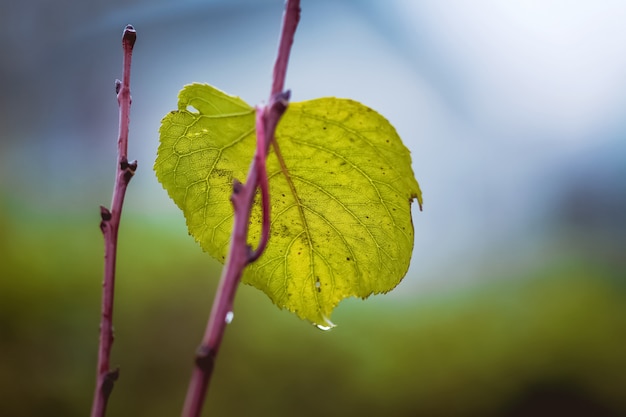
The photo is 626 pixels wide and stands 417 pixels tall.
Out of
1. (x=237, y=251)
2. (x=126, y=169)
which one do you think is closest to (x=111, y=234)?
A: (x=126, y=169)

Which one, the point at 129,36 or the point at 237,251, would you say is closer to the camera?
the point at 237,251

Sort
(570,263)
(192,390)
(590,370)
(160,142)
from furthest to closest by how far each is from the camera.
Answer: (570,263) → (590,370) → (160,142) → (192,390)

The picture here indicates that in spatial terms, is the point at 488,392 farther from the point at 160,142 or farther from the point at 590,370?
the point at 160,142

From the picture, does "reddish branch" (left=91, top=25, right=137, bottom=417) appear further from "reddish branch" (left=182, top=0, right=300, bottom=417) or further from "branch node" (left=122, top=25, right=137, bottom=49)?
"reddish branch" (left=182, top=0, right=300, bottom=417)

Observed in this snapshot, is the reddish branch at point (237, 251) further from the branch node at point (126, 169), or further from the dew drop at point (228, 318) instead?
the branch node at point (126, 169)

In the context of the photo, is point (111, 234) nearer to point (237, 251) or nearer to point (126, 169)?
point (126, 169)

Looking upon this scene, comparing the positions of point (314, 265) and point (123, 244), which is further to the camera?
point (123, 244)

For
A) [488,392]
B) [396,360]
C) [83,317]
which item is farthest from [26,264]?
[488,392]
